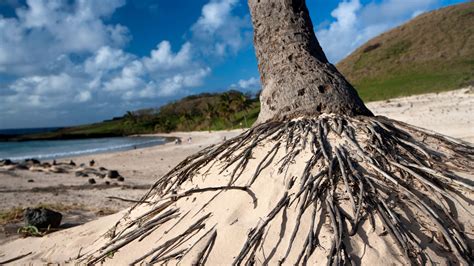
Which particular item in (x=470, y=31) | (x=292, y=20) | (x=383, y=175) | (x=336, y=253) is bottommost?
(x=336, y=253)

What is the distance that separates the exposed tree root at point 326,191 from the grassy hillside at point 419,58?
97.1ft

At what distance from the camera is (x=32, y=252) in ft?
15.1

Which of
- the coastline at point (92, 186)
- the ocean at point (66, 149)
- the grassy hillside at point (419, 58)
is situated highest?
the grassy hillside at point (419, 58)

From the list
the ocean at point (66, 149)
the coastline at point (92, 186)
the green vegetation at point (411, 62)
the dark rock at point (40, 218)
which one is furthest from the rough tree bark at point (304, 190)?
the ocean at point (66, 149)

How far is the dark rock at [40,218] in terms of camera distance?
5449 mm

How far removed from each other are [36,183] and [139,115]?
8481 cm

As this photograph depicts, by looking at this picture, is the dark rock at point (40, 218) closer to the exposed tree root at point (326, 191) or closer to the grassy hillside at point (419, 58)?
the exposed tree root at point (326, 191)

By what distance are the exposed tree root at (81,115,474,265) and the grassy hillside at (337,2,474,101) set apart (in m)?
29.6

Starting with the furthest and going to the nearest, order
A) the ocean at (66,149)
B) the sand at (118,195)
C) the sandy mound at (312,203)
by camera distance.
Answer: the ocean at (66,149)
the sand at (118,195)
the sandy mound at (312,203)

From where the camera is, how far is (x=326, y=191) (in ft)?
9.53

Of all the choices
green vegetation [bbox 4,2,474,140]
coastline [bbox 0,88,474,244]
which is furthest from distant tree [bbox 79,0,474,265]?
green vegetation [bbox 4,2,474,140]

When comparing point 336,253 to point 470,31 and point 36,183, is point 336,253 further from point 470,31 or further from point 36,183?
point 470,31

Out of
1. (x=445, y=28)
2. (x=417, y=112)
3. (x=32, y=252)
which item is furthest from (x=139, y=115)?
(x=32, y=252)

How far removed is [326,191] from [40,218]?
4.64 m
